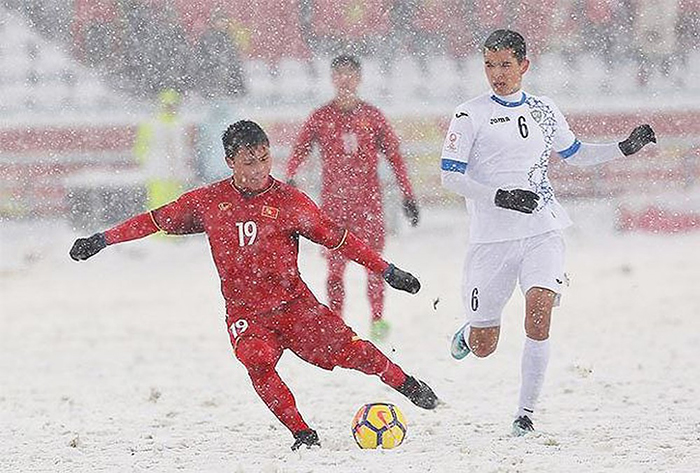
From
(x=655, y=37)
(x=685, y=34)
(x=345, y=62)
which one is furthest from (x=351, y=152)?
(x=685, y=34)

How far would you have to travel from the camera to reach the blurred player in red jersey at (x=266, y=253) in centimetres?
546

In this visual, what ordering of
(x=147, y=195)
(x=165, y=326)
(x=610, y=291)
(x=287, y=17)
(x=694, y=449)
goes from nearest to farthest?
(x=694, y=449)
(x=165, y=326)
(x=610, y=291)
(x=147, y=195)
(x=287, y=17)

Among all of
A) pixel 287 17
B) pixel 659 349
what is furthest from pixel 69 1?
pixel 659 349

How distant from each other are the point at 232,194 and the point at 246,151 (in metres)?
0.23

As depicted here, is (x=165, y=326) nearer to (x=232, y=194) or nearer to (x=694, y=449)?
(x=232, y=194)

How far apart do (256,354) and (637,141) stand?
6.45ft

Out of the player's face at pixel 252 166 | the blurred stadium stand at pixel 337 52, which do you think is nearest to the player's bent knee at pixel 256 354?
the player's face at pixel 252 166

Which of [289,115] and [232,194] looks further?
[289,115]

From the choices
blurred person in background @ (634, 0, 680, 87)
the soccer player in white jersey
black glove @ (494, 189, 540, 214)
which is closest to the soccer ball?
the soccer player in white jersey

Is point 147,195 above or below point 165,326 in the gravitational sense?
above

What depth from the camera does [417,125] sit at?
17.2 metres

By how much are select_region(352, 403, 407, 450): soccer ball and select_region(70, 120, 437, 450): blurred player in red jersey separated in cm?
14

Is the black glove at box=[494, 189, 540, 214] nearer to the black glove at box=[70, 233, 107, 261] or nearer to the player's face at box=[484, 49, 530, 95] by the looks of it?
the player's face at box=[484, 49, 530, 95]

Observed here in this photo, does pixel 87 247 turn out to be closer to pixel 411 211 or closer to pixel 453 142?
pixel 453 142
